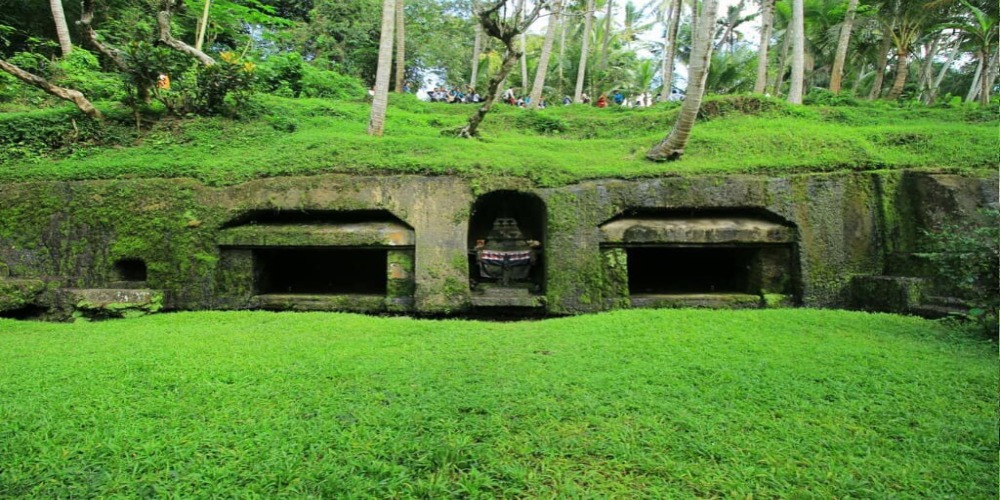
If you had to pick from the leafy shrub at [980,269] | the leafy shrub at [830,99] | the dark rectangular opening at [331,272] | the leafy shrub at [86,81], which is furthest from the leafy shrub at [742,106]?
the leafy shrub at [86,81]

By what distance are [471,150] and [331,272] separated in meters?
3.34

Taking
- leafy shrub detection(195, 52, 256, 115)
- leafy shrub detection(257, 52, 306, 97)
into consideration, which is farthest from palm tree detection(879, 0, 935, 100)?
leafy shrub detection(195, 52, 256, 115)

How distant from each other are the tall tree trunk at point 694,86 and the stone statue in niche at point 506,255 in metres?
2.33

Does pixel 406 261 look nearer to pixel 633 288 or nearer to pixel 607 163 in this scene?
pixel 607 163

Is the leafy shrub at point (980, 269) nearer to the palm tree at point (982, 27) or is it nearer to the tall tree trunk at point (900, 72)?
the palm tree at point (982, 27)

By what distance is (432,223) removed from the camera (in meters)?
6.76

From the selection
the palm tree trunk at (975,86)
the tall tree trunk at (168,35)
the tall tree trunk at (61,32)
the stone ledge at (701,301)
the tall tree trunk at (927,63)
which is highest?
the tall tree trunk at (927,63)

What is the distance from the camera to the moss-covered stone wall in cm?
656

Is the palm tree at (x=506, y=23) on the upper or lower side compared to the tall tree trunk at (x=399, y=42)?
lower

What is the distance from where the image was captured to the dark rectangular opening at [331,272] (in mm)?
8164

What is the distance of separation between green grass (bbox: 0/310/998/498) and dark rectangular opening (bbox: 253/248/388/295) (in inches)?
126

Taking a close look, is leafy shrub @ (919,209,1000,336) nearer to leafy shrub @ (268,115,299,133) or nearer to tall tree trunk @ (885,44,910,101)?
leafy shrub @ (268,115,299,133)

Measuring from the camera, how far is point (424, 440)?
2.76m

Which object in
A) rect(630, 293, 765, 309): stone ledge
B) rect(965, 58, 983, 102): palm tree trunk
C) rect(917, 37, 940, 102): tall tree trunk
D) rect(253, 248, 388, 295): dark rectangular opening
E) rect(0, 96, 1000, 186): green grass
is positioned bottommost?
rect(630, 293, 765, 309): stone ledge
